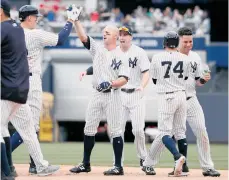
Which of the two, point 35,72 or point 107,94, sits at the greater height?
point 35,72

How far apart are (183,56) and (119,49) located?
143 cm

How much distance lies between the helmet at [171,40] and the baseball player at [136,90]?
119 cm

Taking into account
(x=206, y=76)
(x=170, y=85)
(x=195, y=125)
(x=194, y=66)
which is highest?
(x=194, y=66)

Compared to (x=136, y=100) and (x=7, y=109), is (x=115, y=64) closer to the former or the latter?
(x=136, y=100)

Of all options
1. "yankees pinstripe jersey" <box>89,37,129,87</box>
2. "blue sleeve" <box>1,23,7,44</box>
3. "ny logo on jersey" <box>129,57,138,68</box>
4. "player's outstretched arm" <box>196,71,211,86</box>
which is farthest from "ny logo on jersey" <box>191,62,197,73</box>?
"blue sleeve" <box>1,23,7,44</box>

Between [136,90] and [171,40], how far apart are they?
151 cm

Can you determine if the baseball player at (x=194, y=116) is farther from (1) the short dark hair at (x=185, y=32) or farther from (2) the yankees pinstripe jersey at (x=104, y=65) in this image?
(2) the yankees pinstripe jersey at (x=104, y=65)

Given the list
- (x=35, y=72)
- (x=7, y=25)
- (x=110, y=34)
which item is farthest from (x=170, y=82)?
(x=7, y=25)

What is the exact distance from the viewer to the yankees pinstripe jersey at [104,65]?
10.3 meters

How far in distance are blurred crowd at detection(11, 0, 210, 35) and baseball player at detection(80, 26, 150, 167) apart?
12.0m

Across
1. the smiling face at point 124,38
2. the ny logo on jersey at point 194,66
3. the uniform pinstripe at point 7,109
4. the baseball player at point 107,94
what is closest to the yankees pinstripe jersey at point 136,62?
the smiling face at point 124,38

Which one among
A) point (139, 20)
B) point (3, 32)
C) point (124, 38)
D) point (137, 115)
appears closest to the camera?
point (3, 32)

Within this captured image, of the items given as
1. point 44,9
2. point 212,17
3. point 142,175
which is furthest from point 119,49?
point 212,17

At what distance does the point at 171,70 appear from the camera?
1020 centimetres
